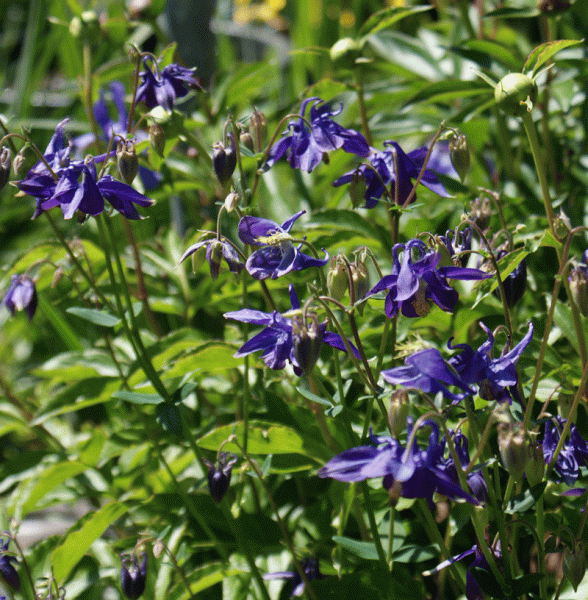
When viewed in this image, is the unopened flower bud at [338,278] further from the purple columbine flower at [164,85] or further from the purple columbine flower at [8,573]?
the purple columbine flower at [8,573]

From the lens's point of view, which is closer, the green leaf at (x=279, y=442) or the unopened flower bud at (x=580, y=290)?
the unopened flower bud at (x=580, y=290)

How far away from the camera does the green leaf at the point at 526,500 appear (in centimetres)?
84

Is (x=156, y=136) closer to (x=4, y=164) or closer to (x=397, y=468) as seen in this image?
(x=4, y=164)

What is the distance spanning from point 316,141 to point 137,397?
497 millimetres

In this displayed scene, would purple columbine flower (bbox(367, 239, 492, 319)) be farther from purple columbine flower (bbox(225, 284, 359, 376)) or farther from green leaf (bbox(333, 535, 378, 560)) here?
green leaf (bbox(333, 535, 378, 560))

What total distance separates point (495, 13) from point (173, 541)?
52.2 inches

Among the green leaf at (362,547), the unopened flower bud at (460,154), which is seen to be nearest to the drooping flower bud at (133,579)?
Answer: the green leaf at (362,547)

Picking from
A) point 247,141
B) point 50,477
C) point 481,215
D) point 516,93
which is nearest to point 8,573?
point 50,477

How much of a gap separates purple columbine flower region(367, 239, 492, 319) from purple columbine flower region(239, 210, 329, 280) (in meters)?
0.09

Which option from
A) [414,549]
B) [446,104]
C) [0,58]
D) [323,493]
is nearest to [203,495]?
[323,493]

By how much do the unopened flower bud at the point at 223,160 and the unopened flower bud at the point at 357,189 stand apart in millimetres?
183

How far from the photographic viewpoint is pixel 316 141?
1040 mm

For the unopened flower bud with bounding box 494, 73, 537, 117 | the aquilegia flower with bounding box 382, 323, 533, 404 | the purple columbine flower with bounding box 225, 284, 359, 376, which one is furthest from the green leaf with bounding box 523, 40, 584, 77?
the purple columbine flower with bounding box 225, 284, 359, 376

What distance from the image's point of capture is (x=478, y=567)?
0.86 meters
